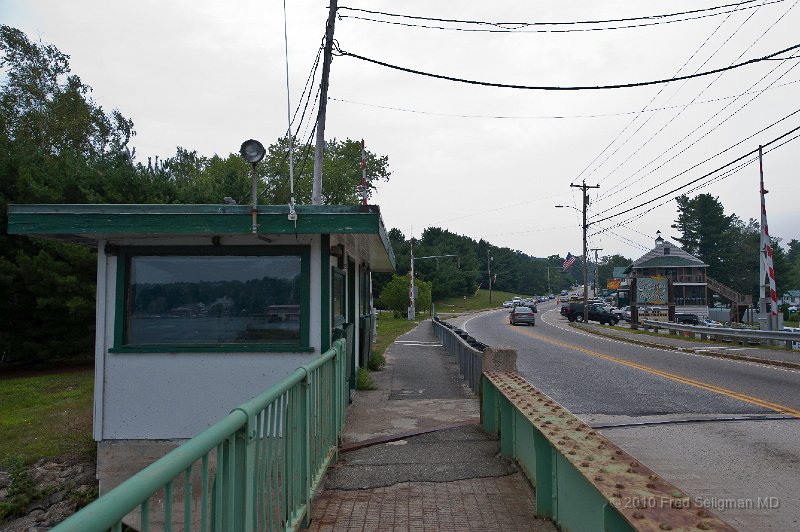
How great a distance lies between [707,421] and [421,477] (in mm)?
4852

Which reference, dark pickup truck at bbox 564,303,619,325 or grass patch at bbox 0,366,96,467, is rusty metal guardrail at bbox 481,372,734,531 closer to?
grass patch at bbox 0,366,96,467

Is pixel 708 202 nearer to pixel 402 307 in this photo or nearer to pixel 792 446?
pixel 402 307

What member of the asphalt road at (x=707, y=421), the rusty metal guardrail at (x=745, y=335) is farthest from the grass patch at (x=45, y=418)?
the rusty metal guardrail at (x=745, y=335)

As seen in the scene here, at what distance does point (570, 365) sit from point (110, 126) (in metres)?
31.0

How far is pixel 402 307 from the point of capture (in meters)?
58.2

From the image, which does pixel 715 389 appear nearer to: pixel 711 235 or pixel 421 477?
pixel 421 477

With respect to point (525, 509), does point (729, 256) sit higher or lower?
higher

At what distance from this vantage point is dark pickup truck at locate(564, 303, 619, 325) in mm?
47688

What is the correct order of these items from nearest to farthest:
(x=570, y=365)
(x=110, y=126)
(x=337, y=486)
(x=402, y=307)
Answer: (x=337, y=486) < (x=570, y=365) < (x=110, y=126) < (x=402, y=307)

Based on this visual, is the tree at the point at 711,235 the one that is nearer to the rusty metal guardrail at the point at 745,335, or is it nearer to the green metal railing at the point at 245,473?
the rusty metal guardrail at the point at 745,335

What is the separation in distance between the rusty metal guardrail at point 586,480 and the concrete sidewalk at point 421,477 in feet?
1.04

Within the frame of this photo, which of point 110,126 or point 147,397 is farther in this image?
point 110,126

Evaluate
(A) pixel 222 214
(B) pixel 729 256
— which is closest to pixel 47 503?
(A) pixel 222 214

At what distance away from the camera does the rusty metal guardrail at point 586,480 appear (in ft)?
8.47
